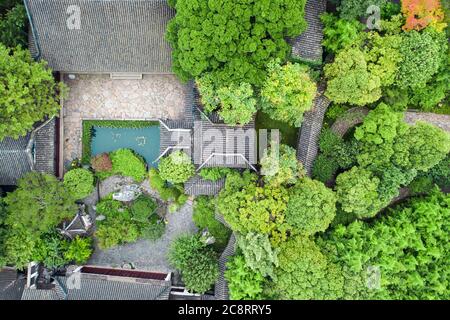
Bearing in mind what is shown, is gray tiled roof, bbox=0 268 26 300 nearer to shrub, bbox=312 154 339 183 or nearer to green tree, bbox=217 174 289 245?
green tree, bbox=217 174 289 245

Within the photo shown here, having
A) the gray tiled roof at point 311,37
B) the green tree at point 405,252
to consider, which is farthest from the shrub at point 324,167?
the gray tiled roof at point 311,37

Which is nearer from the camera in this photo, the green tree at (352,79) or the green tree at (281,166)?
the green tree at (352,79)

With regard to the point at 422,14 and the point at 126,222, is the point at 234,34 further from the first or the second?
the point at 126,222

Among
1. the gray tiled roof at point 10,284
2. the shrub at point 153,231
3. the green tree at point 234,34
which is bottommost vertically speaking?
the gray tiled roof at point 10,284

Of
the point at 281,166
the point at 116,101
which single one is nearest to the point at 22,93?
the point at 116,101

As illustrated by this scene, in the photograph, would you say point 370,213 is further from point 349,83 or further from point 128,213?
point 128,213

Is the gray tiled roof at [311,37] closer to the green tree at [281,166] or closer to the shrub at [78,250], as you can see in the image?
the green tree at [281,166]

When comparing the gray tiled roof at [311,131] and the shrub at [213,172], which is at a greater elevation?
the gray tiled roof at [311,131]
